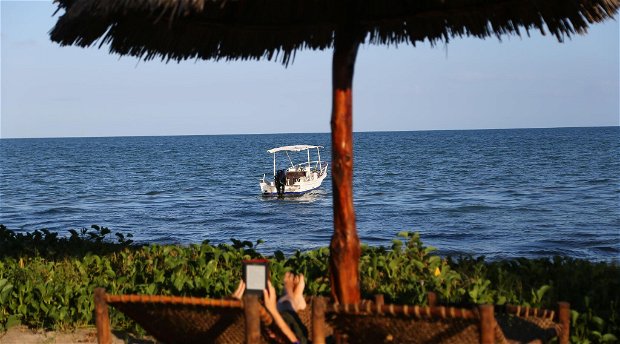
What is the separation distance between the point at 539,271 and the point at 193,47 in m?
4.00

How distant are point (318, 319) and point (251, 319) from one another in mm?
423

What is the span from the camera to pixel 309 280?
718 cm

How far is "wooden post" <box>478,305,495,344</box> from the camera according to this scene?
418cm

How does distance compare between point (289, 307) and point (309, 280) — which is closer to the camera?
point (289, 307)

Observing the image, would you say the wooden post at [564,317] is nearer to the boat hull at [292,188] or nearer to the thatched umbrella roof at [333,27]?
the thatched umbrella roof at [333,27]

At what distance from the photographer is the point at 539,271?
23.4 feet

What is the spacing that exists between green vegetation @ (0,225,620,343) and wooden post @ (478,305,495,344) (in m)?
1.86

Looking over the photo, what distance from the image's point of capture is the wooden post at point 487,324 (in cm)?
418

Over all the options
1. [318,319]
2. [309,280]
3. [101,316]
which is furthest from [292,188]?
[318,319]

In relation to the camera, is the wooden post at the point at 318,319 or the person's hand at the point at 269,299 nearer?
the wooden post at the point at 318,319

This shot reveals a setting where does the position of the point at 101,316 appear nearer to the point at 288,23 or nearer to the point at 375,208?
the point at 288,23

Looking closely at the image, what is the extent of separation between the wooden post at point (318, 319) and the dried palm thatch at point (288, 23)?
2241 millimetres

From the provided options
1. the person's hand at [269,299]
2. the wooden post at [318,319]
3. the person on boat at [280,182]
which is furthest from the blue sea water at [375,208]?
the wooden post at [318,319]

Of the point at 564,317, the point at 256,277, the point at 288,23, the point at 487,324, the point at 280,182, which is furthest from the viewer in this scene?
the point at 280,182
